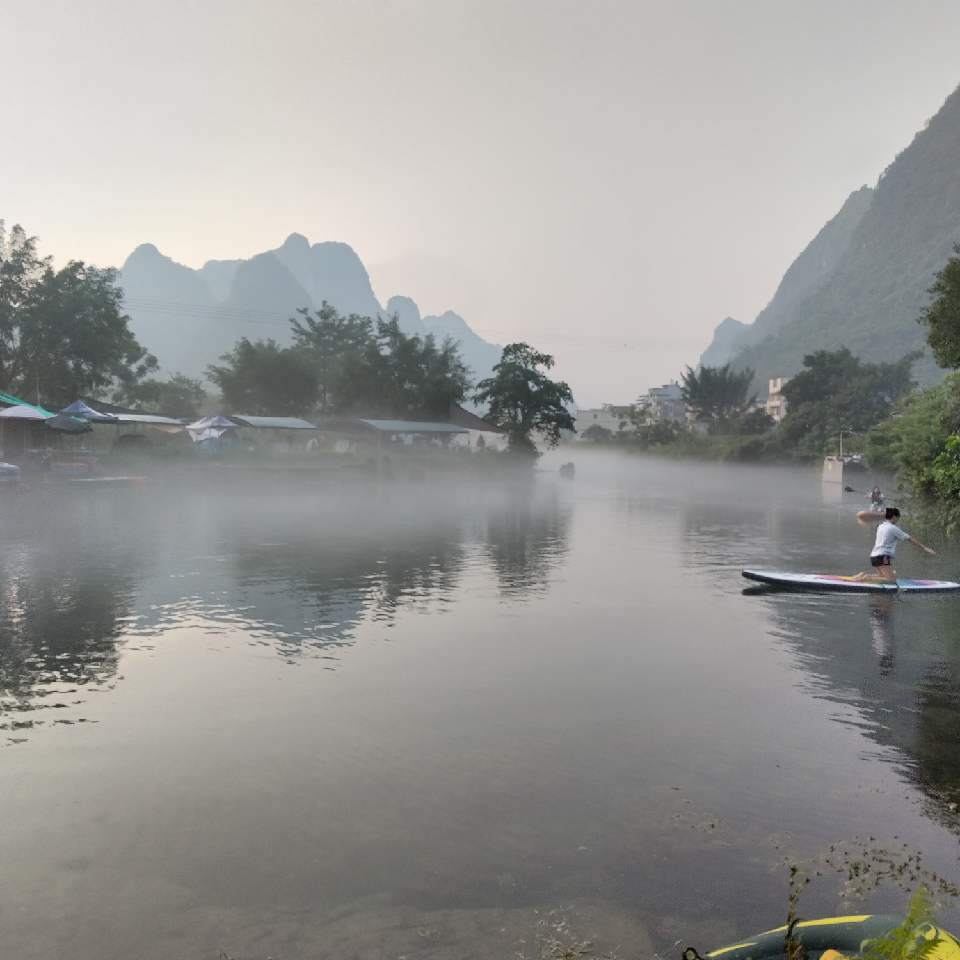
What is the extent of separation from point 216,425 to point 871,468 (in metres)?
49.1

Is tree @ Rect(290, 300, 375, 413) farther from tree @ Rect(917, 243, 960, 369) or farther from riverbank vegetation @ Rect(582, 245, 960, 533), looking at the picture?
tree @ Rect(917, 243, 960, 369)

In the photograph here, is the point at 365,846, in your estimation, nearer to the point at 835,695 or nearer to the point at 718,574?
the point at 835,695

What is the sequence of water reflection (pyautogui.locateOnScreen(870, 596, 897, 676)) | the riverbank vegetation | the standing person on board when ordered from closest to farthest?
water reflection (pyautogui.locateOnScreen(870, 596, 897, 676)) → the riverbank vegetation → the standing person on board

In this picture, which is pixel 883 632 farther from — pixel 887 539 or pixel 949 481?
pixel 949 481

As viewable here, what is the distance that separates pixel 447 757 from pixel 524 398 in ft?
223

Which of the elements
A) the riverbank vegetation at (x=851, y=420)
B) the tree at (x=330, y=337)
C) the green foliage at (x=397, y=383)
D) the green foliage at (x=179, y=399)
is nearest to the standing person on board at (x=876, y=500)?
the riverbank vegetation at (x=851, y=420)

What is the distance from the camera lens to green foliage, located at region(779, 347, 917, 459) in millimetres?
83875

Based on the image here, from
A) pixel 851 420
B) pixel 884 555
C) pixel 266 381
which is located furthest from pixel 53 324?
pixel 851 420

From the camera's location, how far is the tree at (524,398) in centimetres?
7575

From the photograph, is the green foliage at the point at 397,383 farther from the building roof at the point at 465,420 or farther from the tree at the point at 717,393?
the tree at the point at 717,393

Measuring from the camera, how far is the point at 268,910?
575 cm

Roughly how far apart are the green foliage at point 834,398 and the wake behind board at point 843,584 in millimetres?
67261

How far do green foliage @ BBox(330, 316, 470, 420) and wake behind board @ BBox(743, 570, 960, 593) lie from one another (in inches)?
2315

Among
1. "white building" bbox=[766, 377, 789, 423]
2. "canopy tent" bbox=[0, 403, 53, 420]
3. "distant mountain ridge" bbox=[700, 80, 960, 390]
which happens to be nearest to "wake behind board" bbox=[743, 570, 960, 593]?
"canopy tent" bbox=[0, 403, 53, 420]
